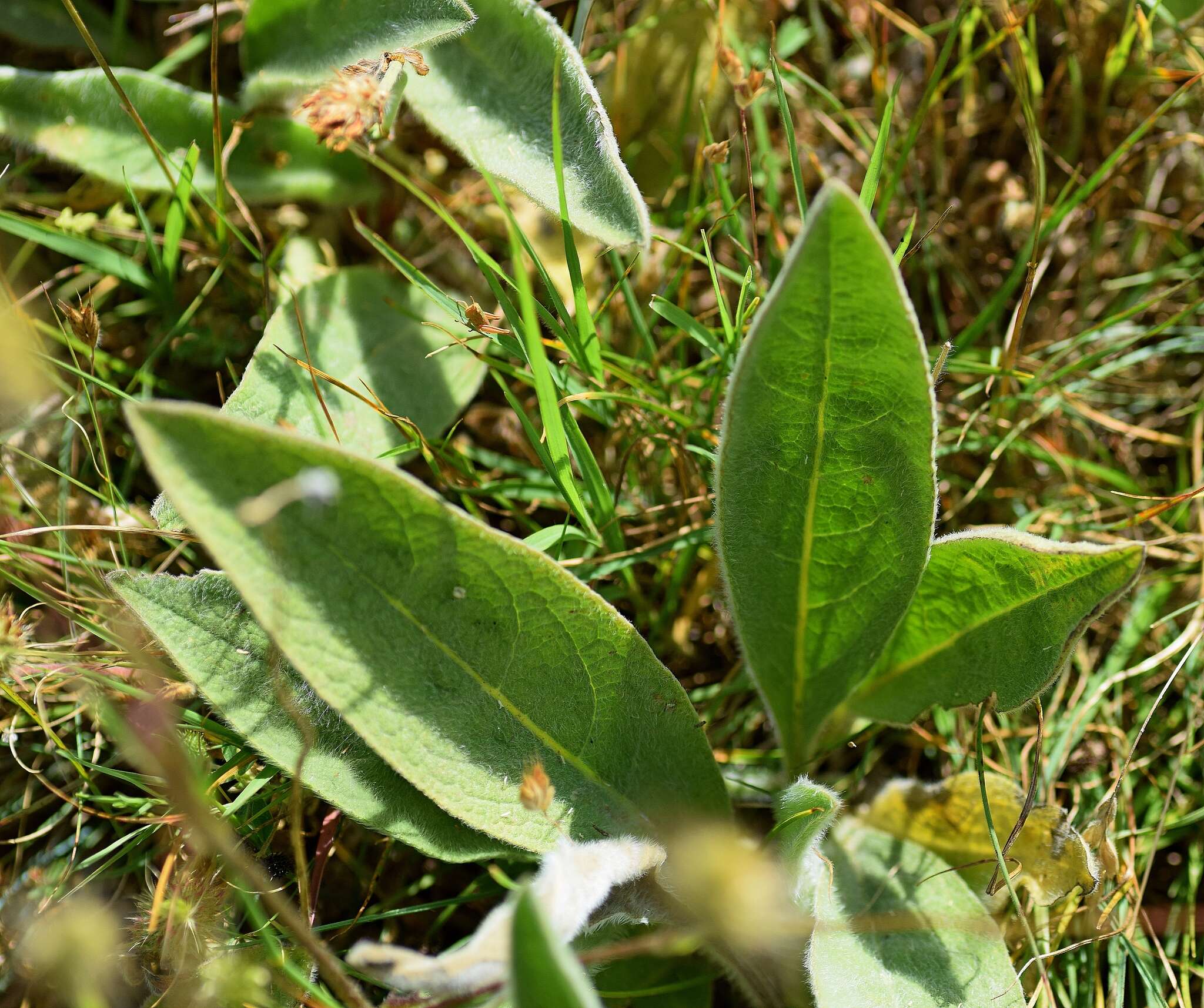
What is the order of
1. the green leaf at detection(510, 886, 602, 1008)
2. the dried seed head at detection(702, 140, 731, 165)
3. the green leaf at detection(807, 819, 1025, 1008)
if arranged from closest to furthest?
the green leaf at detection(510, 886, 602, 1008) → the green leaf at detection(807, 819, 1025, 1008) → the dried seed head at detection(702, 140, 731, 165)

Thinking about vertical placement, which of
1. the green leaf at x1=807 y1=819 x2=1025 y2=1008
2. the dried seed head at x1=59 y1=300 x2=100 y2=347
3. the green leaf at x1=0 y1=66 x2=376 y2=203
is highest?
the green leaf at x1=0 y1=66 x2=376 y2=203

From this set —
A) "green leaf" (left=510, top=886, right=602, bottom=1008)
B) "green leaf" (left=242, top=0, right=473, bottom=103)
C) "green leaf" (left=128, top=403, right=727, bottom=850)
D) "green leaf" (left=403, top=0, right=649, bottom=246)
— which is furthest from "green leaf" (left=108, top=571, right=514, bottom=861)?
"green leaf" (left=242, top=0, right=473, bottom=103)

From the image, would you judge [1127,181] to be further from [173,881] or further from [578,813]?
[173,881]

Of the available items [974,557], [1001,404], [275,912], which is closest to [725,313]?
[974,557]

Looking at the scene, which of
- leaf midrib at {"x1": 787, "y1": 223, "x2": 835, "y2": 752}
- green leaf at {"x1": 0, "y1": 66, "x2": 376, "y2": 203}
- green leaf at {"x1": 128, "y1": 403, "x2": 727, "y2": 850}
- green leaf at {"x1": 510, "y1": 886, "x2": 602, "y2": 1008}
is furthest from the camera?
green leaf at {"x1": 0, "y1": 66, "x2": 376, "y2": 203}

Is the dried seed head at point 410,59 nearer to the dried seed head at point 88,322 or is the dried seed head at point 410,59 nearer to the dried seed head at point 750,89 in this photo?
the dried seed head at point 750,89

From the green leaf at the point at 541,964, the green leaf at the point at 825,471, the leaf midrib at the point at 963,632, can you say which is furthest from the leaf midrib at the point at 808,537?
the green leaf at the point at 541,964

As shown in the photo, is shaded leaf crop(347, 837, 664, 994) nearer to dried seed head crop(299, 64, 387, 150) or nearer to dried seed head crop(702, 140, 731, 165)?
dried seed head crop(299, 64, 387, 150)

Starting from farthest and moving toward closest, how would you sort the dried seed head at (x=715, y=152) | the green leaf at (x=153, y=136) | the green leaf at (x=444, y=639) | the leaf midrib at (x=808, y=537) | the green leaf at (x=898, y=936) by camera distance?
1. the green leaf at (x=153, y=136)
2. the dried seed head at (x=715, y=152)
3. the green leaf at (x=898, y=936)
4. the leaf midrib at (x=808, y=537)
5. the green leaf at (x=444, y=639)
